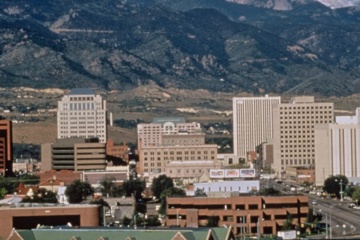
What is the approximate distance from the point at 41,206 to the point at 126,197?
6240cm

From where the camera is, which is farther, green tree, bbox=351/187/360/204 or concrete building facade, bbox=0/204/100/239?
green tree, bbox=351/187/360/204

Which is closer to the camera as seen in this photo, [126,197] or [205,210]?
[205,210]

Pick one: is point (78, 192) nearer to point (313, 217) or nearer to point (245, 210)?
point (313, 217)

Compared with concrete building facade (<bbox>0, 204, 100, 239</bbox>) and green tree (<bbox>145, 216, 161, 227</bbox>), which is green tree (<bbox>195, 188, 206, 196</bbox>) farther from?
Answer: concrete building facade (<bbox>0, 204, 100, 239</bbox>)

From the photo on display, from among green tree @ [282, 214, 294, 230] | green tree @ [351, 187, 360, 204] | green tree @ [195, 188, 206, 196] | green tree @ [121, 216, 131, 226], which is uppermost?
green tree @ [195, 188, 206, 196]

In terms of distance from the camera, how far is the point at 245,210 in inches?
5694

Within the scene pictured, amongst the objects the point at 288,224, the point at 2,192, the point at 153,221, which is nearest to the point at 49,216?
the point at 153,221

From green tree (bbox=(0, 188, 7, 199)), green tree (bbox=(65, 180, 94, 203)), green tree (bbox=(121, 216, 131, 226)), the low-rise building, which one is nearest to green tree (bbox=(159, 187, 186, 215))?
the low-rise building

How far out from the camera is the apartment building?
468 feet

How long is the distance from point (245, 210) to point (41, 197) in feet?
102

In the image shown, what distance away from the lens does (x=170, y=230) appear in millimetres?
96250

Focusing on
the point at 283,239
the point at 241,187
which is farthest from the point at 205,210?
the point at 241,187

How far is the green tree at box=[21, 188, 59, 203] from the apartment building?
1763 cm

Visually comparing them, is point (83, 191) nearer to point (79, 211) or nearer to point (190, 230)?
point (79, 211)
